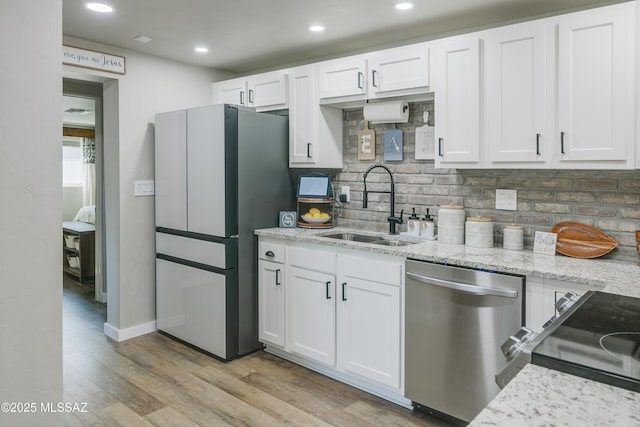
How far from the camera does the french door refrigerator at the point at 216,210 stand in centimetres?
344

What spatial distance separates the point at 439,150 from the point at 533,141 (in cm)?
56

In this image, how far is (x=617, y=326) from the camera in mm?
1250

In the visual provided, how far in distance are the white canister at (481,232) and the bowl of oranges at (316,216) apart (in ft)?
4.05

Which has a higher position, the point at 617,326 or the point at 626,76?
the point at 626,76

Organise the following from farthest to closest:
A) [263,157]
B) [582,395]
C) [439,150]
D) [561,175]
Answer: [263,157], [439,150], [561,175], [582,395]

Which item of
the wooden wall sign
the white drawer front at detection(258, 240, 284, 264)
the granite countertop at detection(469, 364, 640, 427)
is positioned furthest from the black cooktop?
the wooden wall sign

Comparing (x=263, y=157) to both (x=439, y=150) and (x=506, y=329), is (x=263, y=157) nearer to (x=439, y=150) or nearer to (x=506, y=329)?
(x=439, y=150)

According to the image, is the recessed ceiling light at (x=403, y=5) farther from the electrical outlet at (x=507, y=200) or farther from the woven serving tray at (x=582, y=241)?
the woven serving tray at (x=582, y=241)

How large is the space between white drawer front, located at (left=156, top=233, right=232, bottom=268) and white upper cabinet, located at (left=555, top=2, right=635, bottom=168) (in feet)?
7.64

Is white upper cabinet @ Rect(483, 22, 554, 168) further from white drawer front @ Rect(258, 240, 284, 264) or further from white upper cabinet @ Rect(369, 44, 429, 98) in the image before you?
white drawer front @ Rect(258, 240, 284, 264)

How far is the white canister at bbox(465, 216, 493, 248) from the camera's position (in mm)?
2846

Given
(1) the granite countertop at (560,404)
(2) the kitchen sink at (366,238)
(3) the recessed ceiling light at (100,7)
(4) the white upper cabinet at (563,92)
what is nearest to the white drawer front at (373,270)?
(2) the kitchen sink at (366,238)

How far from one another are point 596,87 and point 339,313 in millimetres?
1942

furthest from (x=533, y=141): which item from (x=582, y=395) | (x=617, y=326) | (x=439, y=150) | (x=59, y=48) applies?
(x=59, y=48)
